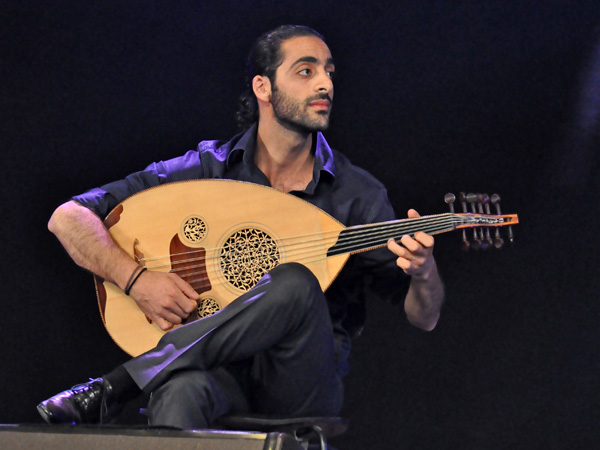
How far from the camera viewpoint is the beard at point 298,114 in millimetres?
2219

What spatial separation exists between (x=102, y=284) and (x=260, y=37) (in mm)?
984

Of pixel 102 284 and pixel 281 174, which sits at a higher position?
pixel 281 174

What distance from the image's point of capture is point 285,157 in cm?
230

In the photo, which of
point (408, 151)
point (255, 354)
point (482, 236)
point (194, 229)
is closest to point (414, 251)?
point (482, 236)

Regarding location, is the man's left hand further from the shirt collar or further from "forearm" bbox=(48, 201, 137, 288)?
"forearm" bbox=(48, 201, 137, 288)

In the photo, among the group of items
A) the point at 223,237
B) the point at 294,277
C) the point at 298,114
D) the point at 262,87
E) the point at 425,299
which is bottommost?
the point at 425,299

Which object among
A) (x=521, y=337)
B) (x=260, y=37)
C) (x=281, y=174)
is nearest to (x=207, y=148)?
(x=281, y=174)

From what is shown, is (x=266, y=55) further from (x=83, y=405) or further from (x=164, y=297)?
(x=83, y=405)

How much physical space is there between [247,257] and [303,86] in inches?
24.6

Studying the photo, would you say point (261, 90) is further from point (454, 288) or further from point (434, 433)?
point (434, 433)

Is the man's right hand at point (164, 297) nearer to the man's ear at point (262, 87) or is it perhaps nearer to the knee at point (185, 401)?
the knee at point (185, 401)

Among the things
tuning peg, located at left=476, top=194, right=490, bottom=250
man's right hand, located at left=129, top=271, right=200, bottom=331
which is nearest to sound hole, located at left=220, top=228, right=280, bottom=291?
man's right hand, located at left=129, top=271, right=200, bottom=331

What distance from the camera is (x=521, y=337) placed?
2.57m

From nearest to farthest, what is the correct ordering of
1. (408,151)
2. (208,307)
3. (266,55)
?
(208,307) < (266,55) < (408,151)
